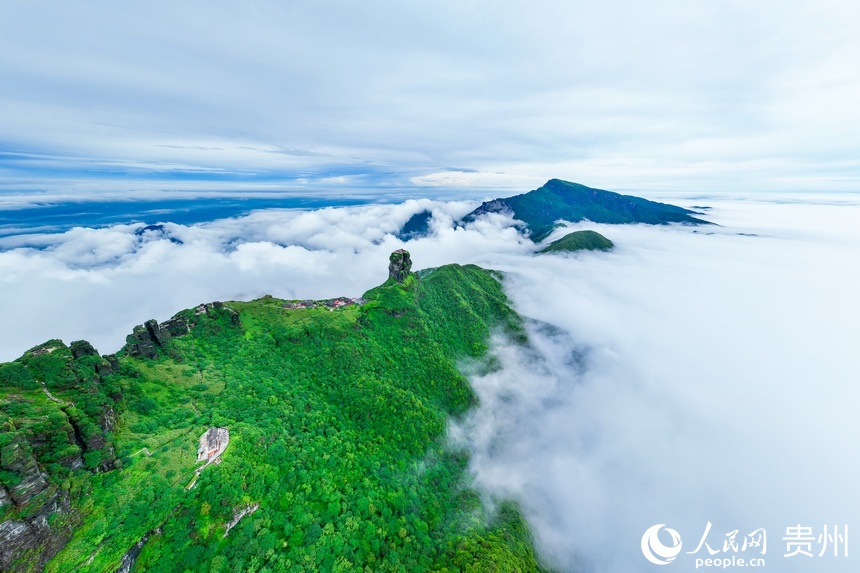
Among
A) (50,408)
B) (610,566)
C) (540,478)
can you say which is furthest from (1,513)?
(610,566)

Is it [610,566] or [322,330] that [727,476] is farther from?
[322,330]

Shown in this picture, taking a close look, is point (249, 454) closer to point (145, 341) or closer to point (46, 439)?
point (46, 439)

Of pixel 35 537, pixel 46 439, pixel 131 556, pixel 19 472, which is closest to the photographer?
pixel 35 537

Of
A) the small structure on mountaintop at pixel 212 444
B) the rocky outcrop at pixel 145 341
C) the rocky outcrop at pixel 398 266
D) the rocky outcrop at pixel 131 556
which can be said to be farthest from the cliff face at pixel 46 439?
the rocky outcrop at pixel 398 266

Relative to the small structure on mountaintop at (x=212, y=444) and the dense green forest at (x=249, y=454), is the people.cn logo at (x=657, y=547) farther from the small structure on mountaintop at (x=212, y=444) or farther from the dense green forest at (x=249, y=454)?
the small structure on mountaintop at (x=212, y=444)

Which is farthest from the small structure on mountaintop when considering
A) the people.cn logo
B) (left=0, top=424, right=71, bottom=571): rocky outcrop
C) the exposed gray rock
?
the people.cn logo

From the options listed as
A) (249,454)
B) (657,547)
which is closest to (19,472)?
(249,454)

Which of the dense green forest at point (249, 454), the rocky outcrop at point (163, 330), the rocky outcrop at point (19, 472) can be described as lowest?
the dense green forest at point (249, 454)
